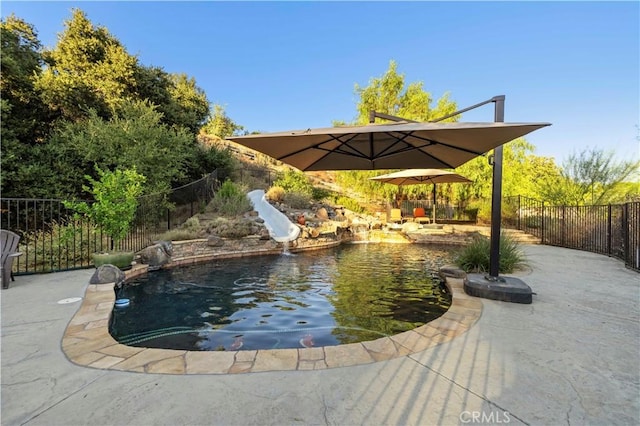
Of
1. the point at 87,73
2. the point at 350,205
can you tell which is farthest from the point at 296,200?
the point at 87,73

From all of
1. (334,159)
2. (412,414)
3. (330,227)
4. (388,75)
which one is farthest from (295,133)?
(388,75)

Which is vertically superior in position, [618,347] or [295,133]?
[295,133]

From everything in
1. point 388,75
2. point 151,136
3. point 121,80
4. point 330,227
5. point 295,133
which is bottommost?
point 330,227

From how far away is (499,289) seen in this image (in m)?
3.39

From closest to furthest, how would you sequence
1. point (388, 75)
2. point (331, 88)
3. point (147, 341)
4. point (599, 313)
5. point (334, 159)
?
point (147, 341) < point (599, 313) < point (334, 159) < point (388, 75) < point (331, 88)

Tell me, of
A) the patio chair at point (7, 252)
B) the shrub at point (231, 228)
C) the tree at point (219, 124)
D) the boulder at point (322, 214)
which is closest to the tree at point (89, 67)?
the shrub at point (231, 228)

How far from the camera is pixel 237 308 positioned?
12.3 feet

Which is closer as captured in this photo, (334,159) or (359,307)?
(359,307)

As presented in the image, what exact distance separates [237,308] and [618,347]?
3793mm

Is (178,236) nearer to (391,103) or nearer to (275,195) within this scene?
(275,195)

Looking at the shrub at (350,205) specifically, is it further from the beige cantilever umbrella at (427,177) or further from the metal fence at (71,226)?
the metal fence at (71,226)

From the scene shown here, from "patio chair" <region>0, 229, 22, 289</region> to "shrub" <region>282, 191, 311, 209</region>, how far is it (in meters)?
9.69

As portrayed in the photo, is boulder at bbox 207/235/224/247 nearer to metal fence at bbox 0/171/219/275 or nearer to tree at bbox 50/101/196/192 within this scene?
metal fence at bbox 0/171/219/275

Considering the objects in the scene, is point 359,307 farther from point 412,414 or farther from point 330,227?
point 330,227
